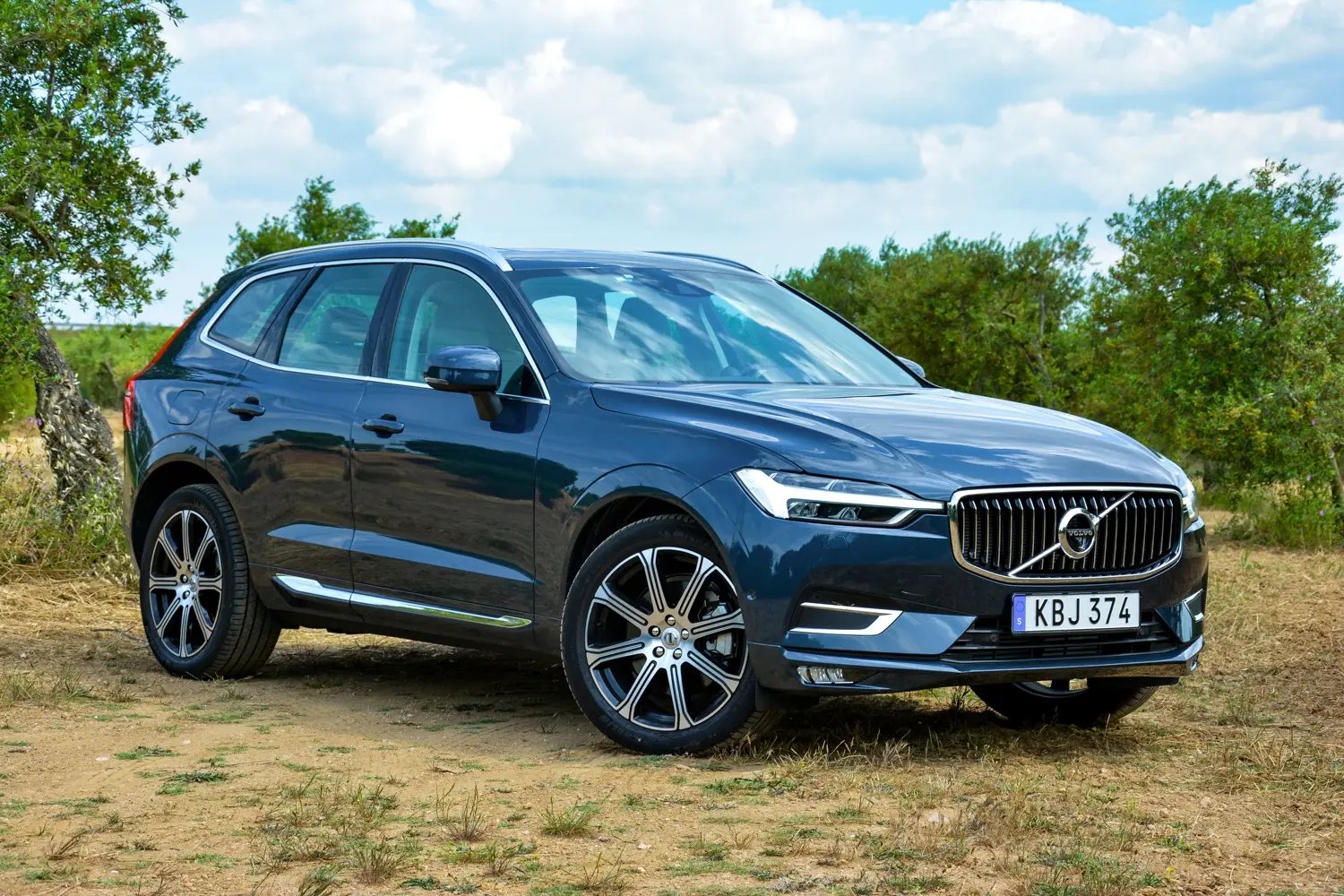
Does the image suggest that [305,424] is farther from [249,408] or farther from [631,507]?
[631,507]

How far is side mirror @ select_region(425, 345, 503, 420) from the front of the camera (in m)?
6.62

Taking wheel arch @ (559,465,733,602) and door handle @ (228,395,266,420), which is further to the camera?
door handle @ (228,395,266,420)

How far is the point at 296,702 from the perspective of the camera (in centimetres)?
778

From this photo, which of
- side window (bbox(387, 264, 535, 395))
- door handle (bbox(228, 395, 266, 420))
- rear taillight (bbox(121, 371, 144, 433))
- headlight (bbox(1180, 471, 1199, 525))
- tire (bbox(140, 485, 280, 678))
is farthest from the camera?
rear taillight (bbox(121, 371, 144, 433))

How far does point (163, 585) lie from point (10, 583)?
369 centimetres

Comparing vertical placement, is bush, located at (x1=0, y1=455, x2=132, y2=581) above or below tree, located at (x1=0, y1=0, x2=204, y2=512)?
below

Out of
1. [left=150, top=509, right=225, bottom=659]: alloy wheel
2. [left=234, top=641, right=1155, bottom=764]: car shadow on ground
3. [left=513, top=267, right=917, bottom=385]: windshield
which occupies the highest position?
[left=513, top=267, right=917, bottom=385]: windshield

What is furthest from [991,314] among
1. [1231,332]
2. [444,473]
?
[444,473]

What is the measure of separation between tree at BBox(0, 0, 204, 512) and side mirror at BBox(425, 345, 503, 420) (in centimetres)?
632

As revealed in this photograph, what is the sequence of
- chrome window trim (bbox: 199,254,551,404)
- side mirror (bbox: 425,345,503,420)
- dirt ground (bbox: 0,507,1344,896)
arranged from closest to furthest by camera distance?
dirt ground (bbox: 0,507,1344,896) < side mirror (bbox: 425,345,503,420) < chrome window trim (bbox: 199,254,551,404)

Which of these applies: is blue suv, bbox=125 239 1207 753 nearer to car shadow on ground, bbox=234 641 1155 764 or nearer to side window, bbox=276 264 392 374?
side window, bbox=276 264 392 374

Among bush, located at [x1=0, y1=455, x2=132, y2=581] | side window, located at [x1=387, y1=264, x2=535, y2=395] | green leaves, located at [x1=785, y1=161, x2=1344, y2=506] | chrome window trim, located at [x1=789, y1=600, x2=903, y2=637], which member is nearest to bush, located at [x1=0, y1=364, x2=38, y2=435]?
bush, located at [x1=0, y1=455, x2=132, y2=581]

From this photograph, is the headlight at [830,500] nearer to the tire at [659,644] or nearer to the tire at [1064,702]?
the tire at [659,644]

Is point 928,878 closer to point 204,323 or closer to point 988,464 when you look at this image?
point 988,464
